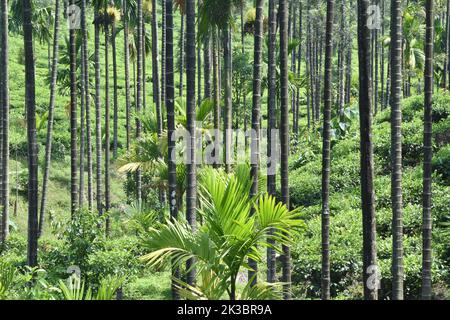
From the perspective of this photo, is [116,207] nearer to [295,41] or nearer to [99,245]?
[295,41]

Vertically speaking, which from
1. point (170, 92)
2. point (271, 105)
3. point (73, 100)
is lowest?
point (170, 92)

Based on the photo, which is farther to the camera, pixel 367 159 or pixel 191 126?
pixel 191 126

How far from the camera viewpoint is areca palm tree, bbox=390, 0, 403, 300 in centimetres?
1356

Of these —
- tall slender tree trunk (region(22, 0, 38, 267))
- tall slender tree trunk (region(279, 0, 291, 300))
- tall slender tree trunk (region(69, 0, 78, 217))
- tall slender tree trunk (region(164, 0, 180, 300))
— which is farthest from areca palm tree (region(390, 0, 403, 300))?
tall slender tree trunk (region(69, 0, 78, 217))

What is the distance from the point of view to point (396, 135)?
1391 cm

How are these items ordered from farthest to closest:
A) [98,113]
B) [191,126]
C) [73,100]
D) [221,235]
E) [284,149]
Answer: [98,113] < [73,100] < [284,149] < [191,126] < [221,235]

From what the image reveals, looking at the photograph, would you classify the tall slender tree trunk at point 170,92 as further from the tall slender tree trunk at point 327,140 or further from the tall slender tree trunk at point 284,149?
the tall slender tree trunk at point 327,140

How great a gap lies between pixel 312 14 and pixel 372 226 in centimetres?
4198

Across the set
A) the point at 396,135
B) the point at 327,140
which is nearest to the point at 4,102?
the point at 327,140

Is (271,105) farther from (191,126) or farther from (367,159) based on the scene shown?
(367,159)

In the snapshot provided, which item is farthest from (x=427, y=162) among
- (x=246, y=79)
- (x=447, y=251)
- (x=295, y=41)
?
(x=246, y=79)

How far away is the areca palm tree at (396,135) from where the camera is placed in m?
13.6

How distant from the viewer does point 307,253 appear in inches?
879
